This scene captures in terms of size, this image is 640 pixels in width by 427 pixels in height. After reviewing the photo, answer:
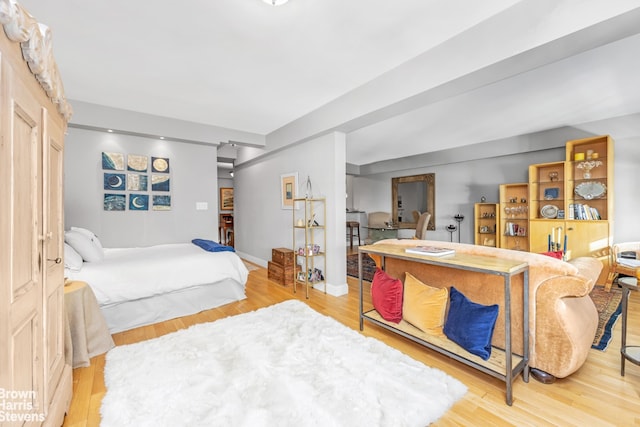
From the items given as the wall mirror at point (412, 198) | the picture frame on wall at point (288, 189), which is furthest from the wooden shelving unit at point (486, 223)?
the picture frame on wall at point (288, 189)

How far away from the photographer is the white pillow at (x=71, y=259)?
249 cm

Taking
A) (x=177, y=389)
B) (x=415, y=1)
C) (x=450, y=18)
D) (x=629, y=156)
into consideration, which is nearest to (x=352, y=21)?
(x=415, y=1)

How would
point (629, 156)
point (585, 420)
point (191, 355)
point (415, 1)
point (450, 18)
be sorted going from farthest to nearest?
point (629, 156), point (191, 355), point (450, 18), point (415, 1), point (585, 420)

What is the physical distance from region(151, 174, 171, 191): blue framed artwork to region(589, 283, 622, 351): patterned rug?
538cm

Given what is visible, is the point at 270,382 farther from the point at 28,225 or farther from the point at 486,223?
the point at 486,223

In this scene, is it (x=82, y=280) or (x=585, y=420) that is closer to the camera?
(x=585, y=420)

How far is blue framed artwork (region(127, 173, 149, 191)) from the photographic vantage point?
13.5 feet

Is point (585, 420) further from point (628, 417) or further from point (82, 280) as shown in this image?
point (82, 280)

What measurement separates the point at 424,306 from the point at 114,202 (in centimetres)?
432

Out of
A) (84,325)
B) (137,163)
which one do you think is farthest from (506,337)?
(137,163)

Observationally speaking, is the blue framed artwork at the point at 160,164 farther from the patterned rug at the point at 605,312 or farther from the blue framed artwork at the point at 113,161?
the patterned rug at the point at 605,312

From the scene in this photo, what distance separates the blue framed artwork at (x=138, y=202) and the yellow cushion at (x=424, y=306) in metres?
3.97

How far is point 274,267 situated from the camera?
4402 mm

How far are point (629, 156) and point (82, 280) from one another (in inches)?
282
